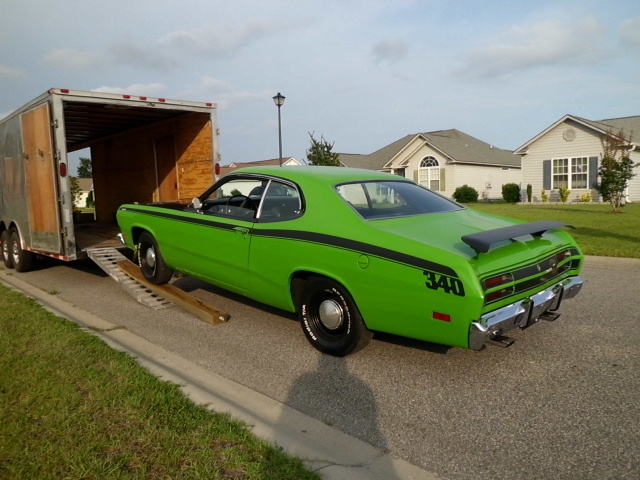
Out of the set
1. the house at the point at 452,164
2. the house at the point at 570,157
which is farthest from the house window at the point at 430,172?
the house at the point at 570,157

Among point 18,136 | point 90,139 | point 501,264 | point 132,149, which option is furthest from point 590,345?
point 90,139

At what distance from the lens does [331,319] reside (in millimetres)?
4395

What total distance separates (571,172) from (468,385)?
2644 cm

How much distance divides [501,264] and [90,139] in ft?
40.9

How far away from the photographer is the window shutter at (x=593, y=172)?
25.8 m

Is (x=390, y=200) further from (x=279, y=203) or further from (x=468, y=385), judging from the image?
(x=468, y=385)

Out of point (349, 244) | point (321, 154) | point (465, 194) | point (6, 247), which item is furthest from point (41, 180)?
A: point (465, 194)

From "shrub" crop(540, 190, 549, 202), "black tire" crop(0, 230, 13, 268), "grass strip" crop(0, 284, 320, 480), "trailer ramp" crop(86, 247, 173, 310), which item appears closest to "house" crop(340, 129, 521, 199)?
"shrub" crop(540, 190, 549, 202)

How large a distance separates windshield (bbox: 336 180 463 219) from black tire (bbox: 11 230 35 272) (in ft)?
21.9

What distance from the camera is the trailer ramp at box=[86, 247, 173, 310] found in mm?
6250

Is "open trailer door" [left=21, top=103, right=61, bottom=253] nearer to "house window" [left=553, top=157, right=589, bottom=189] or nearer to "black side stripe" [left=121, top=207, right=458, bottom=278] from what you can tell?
"black side stripe" [left=121, top=207, right=458, bottom=278]

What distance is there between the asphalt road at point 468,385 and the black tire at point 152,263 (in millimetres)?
609

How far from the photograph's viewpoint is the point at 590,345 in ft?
15.2

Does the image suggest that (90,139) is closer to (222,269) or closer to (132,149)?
(132,149)
